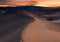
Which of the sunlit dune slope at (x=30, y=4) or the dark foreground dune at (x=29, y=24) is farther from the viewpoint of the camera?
the sunlit dune slope at (x=30, y=4)

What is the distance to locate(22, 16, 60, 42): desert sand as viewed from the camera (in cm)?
91

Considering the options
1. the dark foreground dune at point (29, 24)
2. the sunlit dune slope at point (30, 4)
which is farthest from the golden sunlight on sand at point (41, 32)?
the sunlit dune slope at point (30, 4)

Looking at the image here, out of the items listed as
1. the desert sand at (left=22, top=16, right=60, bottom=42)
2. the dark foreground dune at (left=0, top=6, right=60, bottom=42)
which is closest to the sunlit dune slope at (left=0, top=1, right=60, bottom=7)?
the dark foreground dune at (left=0, top=6, right=60, bottom=42)

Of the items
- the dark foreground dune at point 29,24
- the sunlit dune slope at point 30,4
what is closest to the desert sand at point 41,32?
the dark foreground dune at point 29,24

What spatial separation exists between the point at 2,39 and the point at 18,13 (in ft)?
0.92

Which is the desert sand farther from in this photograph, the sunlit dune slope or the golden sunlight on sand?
the sunlit dune slope

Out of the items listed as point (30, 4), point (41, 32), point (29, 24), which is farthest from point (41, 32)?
point (30, 4)

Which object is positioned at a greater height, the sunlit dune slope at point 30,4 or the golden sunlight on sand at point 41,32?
the sunlit dune slope at point 30,4

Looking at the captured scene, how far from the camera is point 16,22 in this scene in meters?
1.05

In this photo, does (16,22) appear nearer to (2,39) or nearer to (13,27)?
(13,27)

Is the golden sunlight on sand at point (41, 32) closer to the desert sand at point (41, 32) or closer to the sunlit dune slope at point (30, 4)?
the desert sand at point (41, 32)

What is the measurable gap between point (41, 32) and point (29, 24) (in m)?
0.10

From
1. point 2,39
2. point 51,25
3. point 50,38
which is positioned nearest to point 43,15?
point 51,25

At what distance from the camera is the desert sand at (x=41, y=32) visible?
36.0 inches
